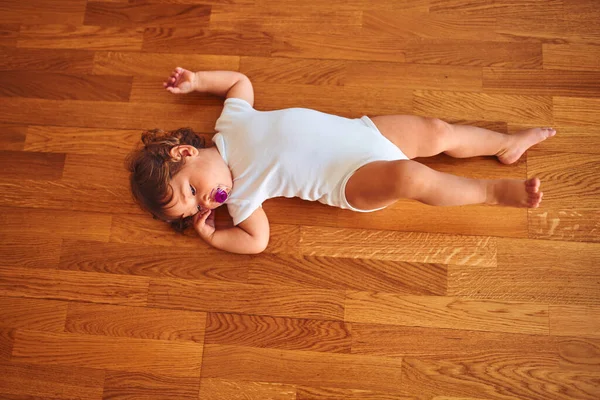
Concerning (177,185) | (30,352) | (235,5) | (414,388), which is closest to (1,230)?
(30,352)

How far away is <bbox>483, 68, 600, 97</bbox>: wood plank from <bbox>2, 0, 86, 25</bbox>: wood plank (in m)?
1.07

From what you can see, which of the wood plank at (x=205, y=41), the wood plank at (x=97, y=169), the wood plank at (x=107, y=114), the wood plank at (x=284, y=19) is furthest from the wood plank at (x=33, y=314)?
the wood plank at (x=284, y=19)

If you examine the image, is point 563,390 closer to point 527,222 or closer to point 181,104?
point 527,222

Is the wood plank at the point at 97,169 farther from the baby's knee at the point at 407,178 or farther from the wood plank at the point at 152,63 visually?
the baby's knee at the point at 407,178

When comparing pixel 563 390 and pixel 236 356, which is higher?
pixel 563 390

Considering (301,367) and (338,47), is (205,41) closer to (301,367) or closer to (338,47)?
(338,47)

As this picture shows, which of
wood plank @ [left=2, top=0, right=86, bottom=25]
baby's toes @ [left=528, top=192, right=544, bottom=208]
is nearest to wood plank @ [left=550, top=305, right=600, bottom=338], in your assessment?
baby's toes @ [left=528, top=192, right=544, bottom=208]

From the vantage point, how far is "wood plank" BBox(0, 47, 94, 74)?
4.16ft

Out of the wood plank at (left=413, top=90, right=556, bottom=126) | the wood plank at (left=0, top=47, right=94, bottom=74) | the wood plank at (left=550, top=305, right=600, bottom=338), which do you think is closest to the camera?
the wood plank at (left=550, top=305, right=600, bottom=338)

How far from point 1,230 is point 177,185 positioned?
52 centimetres


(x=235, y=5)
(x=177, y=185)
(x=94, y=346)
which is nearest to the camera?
(x=177, y=185)

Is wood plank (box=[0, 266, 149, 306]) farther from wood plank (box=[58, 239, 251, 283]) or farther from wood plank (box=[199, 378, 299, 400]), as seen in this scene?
wood plank (box=[199, 378, 299, 400])

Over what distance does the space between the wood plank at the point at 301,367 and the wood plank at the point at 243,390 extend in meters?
0.01

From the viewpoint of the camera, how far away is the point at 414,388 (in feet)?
3.40
